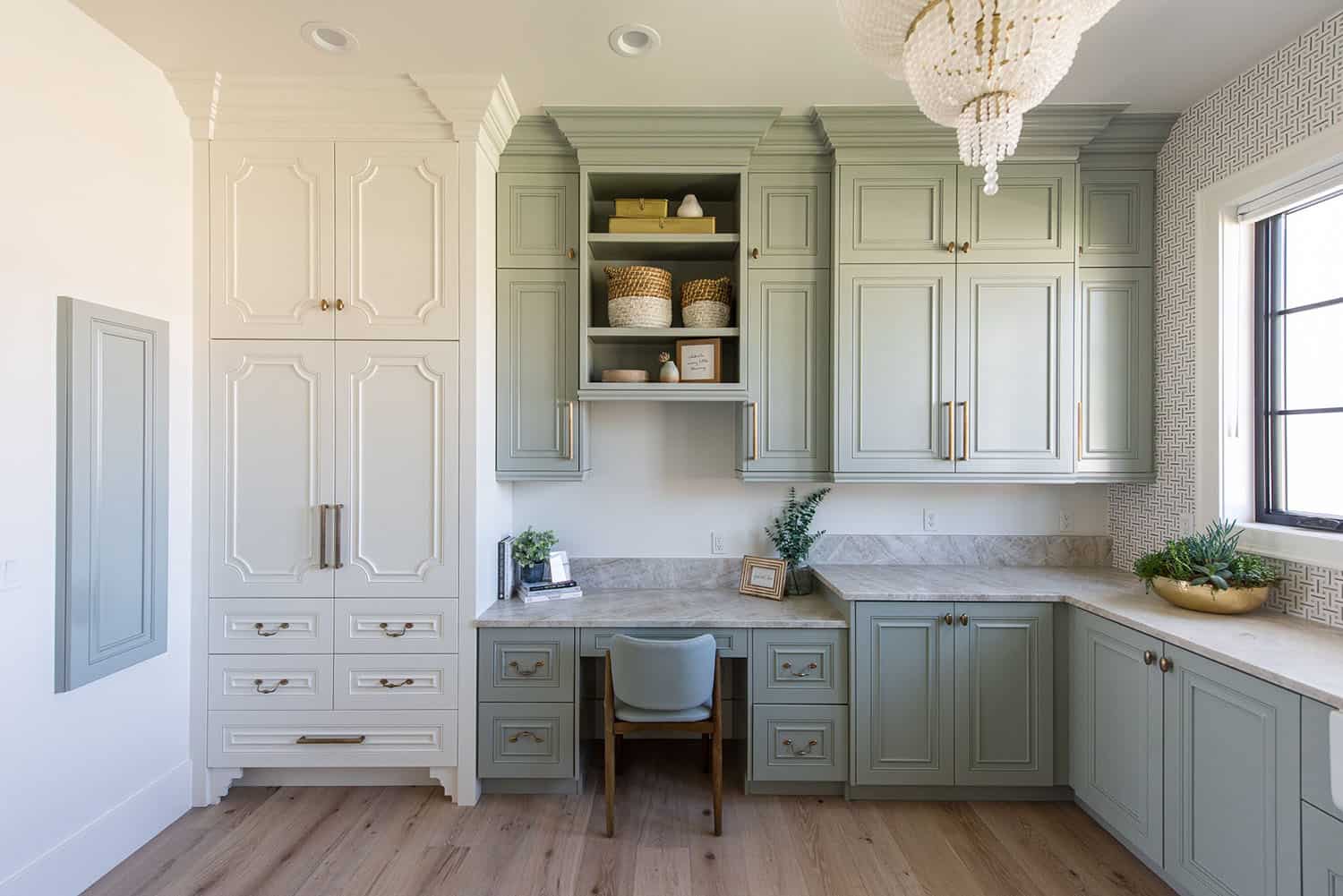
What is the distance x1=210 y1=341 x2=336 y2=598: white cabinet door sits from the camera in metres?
2.35

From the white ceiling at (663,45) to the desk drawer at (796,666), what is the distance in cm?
213

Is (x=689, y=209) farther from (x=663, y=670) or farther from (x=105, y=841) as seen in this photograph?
(x=105, y=841)

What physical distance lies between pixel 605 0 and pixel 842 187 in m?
1.19

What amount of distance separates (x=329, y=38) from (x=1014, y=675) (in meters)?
3.41

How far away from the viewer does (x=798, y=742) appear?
2.38 metres

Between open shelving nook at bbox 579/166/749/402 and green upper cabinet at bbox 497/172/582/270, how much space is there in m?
0.09

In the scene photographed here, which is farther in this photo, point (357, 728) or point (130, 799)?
point (357, 728)

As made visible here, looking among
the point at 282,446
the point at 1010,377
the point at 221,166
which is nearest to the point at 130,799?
the point at 282,446

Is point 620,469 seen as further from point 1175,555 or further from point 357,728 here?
point 1175,555

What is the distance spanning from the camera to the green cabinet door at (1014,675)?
92.4 inches

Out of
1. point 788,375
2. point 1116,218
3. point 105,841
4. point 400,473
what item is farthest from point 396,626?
point 1116,218

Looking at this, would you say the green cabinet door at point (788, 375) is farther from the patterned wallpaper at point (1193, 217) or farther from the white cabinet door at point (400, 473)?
the patterned wallpaper at point (1193, 217)

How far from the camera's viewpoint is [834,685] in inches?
93.8

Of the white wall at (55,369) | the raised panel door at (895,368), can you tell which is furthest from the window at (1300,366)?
the white wall at (55,369)
